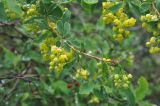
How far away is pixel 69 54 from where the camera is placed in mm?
1858

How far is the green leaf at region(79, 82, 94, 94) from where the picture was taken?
2.28 m

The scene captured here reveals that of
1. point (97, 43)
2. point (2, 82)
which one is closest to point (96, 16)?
point (97, 43)

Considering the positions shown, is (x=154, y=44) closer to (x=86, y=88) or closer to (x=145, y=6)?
(x=145, y=6)

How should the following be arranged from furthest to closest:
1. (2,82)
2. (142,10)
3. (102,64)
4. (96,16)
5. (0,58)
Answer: (96,16)
(0,58)
(2,82)
(102,64)
(142,10)

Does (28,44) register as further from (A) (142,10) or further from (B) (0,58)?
(A) (142,10)

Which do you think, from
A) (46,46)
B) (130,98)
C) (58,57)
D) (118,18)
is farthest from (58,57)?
(130,98)

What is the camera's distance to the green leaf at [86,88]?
2.28m

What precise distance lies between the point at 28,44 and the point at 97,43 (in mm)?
746

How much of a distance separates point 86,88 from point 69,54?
18.9 inches

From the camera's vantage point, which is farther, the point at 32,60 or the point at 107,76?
the point at 32,60

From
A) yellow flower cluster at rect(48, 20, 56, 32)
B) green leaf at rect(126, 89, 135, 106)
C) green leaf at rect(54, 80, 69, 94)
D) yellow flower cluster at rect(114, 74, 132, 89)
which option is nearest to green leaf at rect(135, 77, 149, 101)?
green leaf at rect(126, 89, 135, 106)

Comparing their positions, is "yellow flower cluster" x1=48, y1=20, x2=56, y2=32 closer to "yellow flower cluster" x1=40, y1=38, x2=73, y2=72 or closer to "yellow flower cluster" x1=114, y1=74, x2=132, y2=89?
"yellow flower cluster" x1=40, y1=38, x2=73, y2=72

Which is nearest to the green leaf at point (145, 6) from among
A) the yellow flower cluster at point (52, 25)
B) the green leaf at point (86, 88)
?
the yellow flower cluster at point (52, 25)

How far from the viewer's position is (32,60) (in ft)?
10.9
